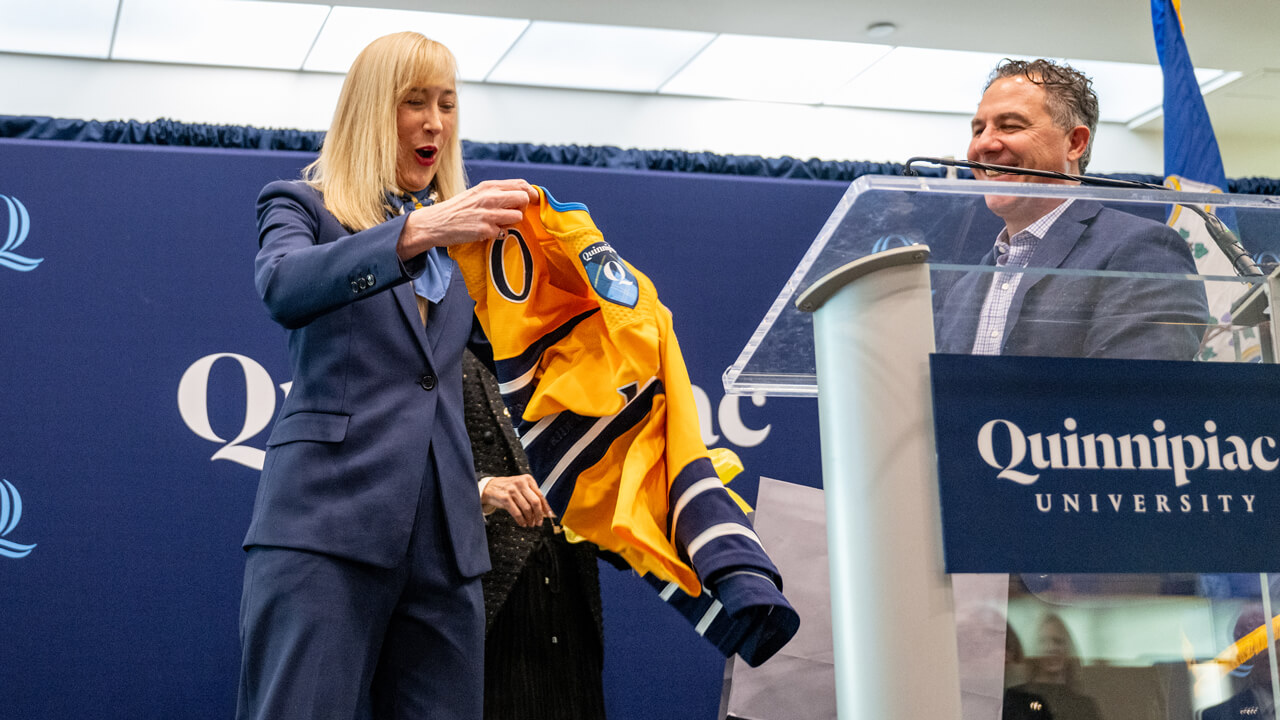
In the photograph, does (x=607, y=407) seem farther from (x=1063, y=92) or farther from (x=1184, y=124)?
(x=1184, y=124)

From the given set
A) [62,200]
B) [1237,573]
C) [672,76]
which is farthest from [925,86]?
[1237,573]

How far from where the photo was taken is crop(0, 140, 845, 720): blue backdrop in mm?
2600

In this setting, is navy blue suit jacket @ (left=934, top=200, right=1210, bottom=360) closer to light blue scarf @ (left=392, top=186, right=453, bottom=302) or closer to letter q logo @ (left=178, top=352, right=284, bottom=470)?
light blue scarf @ (left=392, top=186, right=453, bottom=302)

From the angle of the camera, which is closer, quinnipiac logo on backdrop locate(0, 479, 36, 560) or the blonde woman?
the blonde woman

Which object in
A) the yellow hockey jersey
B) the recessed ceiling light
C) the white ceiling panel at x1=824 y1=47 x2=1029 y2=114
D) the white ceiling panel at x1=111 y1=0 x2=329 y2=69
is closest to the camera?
the yellow hockey jersey

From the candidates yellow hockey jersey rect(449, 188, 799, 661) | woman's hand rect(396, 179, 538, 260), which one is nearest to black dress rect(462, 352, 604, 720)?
yellow hockey jersey rect(449, 188, 799, 661)

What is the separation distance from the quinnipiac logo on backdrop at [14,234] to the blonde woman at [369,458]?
155cm

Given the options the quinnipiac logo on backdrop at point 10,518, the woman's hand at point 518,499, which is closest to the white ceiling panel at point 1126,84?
the woman's hand at point 518,499

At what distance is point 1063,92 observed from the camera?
1.92 m

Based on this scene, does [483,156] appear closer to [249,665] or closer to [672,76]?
[672,76]

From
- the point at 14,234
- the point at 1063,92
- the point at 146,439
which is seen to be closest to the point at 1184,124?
the point at 1063,92

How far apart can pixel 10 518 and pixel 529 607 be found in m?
1.41

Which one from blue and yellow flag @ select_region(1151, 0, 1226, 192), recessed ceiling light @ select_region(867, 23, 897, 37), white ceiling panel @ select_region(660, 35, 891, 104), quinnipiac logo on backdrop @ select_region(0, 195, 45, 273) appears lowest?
quinnipiac logo on backdrop @ select_region(0, 195, 45, 273)

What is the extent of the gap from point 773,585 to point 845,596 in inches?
12.0
